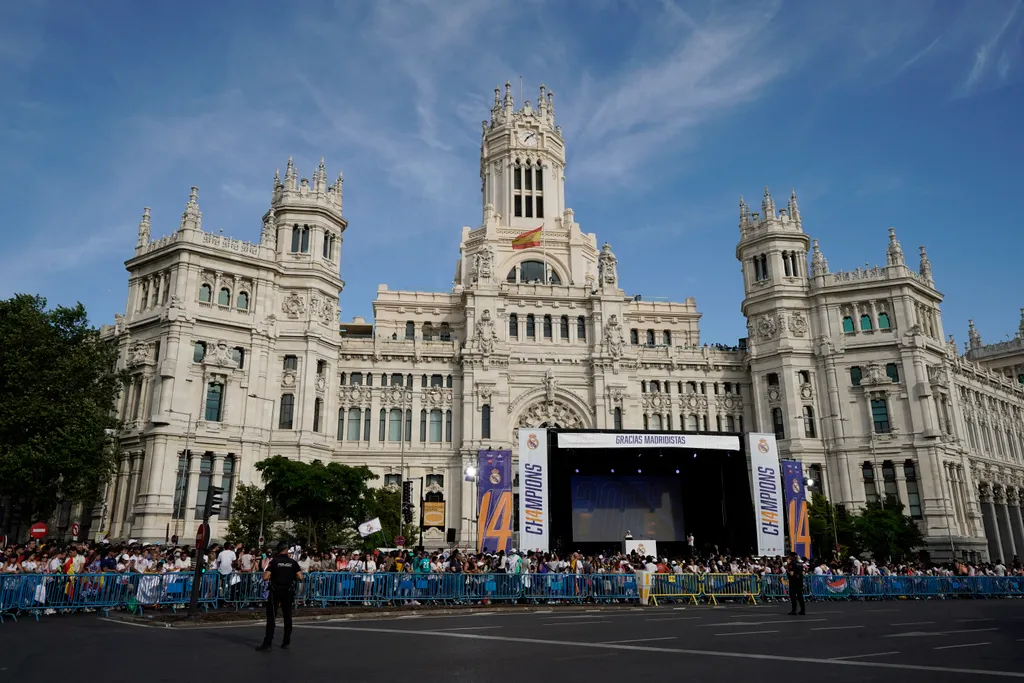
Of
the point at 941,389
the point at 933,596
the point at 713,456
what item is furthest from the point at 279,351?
the point at 941,389

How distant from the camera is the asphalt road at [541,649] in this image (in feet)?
37.1

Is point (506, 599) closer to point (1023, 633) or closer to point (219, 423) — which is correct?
point (1023, 633)

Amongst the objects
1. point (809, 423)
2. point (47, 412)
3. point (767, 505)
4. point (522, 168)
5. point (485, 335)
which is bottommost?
point (767, 505)

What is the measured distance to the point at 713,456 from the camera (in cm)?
4262

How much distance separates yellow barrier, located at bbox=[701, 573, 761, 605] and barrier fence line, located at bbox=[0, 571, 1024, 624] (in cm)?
4

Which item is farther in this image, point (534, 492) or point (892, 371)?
point (892, 371)

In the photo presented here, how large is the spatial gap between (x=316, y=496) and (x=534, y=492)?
1340cm

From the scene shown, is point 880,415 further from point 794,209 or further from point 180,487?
point 180,487

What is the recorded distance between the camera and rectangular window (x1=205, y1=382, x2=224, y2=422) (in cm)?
5088

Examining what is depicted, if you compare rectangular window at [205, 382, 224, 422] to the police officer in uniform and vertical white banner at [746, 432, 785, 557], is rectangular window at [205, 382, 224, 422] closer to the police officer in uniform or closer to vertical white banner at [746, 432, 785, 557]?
vertical white banner at [746, 432, 785, 557]

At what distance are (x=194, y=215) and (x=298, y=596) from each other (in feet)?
125

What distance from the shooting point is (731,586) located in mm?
30203

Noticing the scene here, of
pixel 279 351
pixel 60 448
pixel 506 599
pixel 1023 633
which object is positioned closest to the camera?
pixel 1023 633

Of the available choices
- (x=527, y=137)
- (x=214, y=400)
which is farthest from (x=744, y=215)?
(x=214, y=400)
